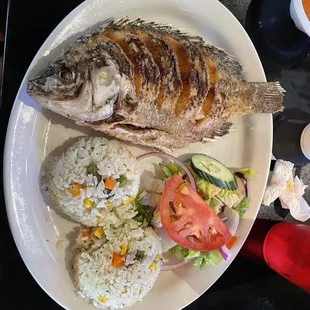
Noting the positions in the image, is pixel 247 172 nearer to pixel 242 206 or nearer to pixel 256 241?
pixel 242 206

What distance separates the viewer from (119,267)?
179cm

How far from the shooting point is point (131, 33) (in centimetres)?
167

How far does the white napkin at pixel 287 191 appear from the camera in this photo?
2100 millimetres

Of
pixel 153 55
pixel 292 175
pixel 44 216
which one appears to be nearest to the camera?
pixel 153 55

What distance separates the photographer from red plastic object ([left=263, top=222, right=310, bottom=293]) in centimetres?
198

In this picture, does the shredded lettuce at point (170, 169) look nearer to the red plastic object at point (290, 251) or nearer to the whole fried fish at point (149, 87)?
the whole fried fish at point (149, 87)

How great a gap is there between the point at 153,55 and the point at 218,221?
2.14 feet

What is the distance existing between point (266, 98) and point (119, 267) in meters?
0.78

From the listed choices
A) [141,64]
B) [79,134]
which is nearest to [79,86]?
[141,64]

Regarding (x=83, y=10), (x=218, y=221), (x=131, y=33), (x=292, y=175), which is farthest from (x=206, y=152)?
(x=83, y=10)

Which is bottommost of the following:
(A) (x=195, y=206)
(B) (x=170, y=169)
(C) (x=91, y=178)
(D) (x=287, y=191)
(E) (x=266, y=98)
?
(D) (x=287, y=191)

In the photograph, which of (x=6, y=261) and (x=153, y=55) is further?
(x=6, y=261)

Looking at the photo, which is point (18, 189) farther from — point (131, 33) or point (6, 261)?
point (131, 33)

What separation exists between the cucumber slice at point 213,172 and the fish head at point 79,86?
0.49m
